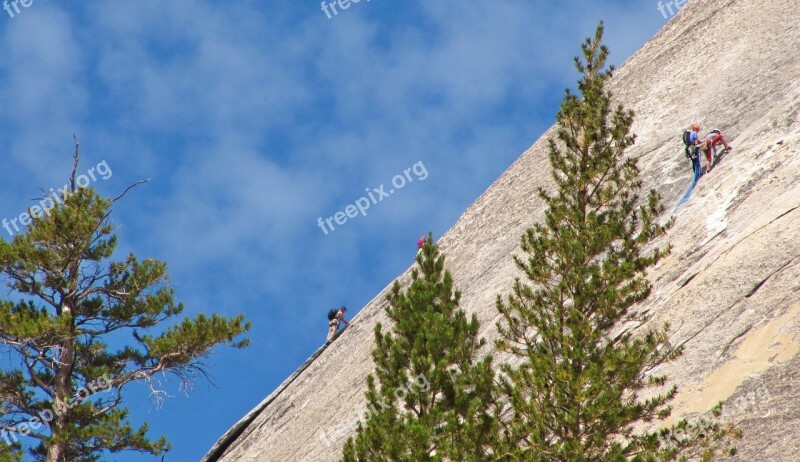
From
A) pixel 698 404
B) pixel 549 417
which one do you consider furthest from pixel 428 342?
pixel 698 404

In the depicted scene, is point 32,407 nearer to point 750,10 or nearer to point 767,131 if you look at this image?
point 767,131

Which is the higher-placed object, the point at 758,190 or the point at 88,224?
the point at 88,224

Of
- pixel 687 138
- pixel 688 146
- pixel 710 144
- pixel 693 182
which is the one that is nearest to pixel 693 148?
pixel 688 146

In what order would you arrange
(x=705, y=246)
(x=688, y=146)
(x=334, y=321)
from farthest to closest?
(x=334, y=321), (x=688, y=146), (x=705, y=246)

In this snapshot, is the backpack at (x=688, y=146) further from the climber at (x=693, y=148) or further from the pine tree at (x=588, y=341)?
the pine tree at (x=588, y=341)

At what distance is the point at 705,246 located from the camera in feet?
64.7

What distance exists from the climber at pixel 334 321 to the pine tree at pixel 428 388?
42.0ft

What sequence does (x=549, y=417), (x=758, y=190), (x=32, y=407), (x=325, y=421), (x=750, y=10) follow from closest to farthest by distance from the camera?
(x=549, y=417) < (x=758, y=190) < (x=32, y=407) < (x=325, y=421) < (x=750, y=10)

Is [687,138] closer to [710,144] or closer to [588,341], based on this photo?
[710,144]

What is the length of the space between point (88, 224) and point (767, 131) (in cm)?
1740

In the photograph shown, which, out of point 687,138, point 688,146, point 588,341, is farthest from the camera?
point 688,146

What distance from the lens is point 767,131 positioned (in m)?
22.1

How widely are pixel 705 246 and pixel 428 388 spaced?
6.84 m

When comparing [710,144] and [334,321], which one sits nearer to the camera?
[710,144]
